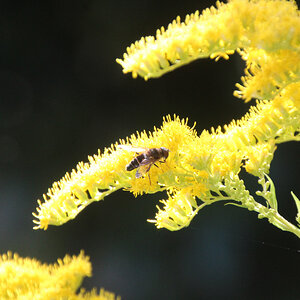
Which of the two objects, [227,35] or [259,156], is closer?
[227,35]

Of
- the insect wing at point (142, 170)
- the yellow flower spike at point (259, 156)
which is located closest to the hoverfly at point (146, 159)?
the insect wing at point (142, 170)

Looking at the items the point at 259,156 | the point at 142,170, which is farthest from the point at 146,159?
the point at 259,156

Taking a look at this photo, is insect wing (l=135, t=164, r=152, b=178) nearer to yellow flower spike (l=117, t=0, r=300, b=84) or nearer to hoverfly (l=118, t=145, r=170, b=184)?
hoverfly (l=118, t=145, r=170, b=184)

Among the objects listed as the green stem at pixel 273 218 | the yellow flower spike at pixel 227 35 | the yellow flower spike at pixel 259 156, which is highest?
the yellow flower spike at pixel 227 35

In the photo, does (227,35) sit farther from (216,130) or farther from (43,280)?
(43,280)

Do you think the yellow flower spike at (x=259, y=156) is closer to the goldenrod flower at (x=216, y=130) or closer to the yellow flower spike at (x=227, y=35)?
the goldenrod flower at (x=216, y=130)

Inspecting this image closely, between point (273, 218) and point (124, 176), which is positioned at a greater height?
point (124, 176)
